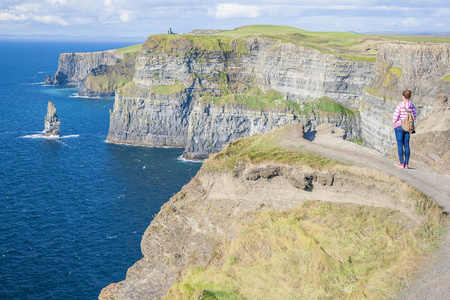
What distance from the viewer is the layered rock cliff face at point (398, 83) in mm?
54281

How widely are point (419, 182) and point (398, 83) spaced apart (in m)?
43.7

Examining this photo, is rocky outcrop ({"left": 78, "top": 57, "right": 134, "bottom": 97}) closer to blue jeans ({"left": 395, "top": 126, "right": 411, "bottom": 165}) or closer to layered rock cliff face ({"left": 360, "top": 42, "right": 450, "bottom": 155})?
layered rock cliff face ({"left": 360, "top": 42, "right": 450, "bottom": 155})

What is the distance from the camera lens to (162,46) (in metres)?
115

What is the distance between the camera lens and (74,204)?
68.8m

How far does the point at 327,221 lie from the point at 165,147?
3677 inches

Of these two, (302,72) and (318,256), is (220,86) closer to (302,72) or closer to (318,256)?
(302,72)

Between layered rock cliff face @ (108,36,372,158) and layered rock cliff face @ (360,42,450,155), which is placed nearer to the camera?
layered rock cliff face @ (360,42,450,155)

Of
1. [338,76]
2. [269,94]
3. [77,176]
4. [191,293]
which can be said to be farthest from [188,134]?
[191,293]

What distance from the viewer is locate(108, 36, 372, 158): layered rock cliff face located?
93688mm

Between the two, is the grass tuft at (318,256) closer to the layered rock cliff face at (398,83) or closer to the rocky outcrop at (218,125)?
the layered rock cliff face at (398,83)

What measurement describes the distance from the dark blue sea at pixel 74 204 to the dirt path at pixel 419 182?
105ft

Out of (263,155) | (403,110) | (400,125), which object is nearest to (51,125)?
(263,155)

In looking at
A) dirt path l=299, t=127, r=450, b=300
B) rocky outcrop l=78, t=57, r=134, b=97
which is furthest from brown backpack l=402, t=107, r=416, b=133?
rocky outcrop l=78, t=57, r=134, b=97

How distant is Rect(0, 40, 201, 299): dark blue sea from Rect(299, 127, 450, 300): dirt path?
31926mm
